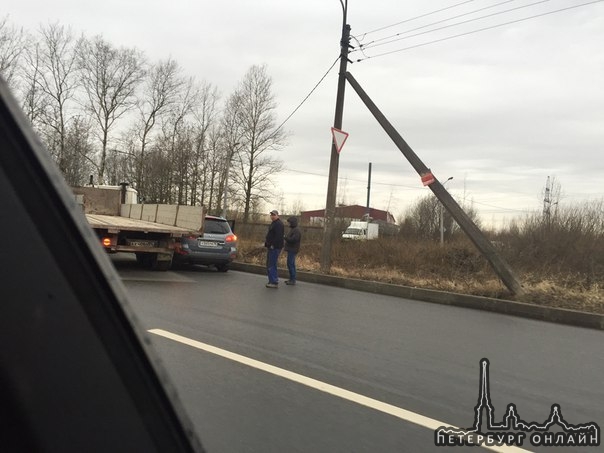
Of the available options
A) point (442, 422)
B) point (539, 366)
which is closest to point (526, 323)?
point (539, 366)

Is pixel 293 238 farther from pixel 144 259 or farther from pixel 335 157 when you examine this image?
pixel 144 259

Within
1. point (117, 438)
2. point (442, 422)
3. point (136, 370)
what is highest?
point (136, 370)

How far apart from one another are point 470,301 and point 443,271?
3.70 m

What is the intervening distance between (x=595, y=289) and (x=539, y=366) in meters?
6.50

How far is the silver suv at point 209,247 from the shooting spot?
516 inches

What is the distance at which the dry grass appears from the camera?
1050 cm

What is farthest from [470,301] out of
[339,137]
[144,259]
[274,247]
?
[144,259]

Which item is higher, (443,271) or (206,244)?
(206,244)

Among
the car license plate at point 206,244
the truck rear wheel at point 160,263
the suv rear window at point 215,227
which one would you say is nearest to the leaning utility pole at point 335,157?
the suv rear window at point 215,227

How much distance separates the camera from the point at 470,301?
34.5 ft

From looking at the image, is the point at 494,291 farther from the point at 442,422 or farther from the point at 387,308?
the point at 442,422

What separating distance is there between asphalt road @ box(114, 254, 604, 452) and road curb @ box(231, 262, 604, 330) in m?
0.66

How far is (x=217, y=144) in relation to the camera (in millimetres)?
38688

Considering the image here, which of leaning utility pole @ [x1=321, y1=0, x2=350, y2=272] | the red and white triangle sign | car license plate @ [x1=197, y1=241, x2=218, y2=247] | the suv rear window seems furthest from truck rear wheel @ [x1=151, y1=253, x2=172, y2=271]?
the red and white triangle sign
